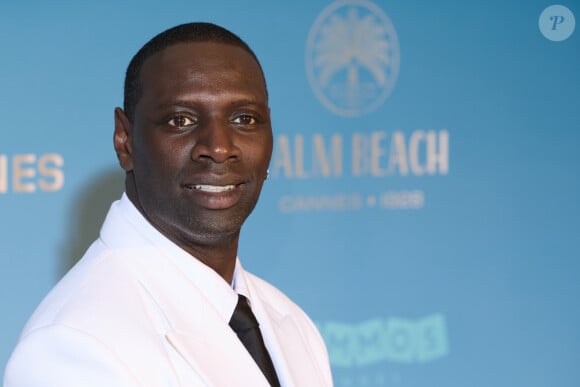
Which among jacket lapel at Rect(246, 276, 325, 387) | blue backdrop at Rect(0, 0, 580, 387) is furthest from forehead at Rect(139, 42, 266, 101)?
blue backdrop at Rect(0, 0, 580, 387)

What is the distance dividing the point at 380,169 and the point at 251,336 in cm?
148

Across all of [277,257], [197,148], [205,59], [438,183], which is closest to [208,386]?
[197,148]

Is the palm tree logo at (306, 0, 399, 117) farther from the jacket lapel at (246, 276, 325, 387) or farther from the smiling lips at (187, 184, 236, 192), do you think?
the smiling lips at (187, 184, 236, 192)

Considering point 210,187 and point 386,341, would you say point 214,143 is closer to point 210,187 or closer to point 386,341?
point 210,187

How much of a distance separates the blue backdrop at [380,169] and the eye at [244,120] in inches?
53.1

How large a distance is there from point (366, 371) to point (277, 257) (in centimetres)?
43

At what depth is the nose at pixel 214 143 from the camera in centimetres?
144

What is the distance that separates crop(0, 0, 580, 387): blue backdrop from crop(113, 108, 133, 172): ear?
1.22m

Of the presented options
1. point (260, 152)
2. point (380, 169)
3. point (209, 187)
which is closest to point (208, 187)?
point (209, 187)

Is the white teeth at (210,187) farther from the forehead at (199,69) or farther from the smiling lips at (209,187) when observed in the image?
the forehead at (199,69)

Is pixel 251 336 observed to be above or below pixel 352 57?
below

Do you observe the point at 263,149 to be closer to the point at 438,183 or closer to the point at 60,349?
the point at 60,349

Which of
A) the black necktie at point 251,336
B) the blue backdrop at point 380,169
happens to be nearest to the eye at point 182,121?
the black necktie at point 251,336

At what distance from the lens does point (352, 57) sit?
297cm
